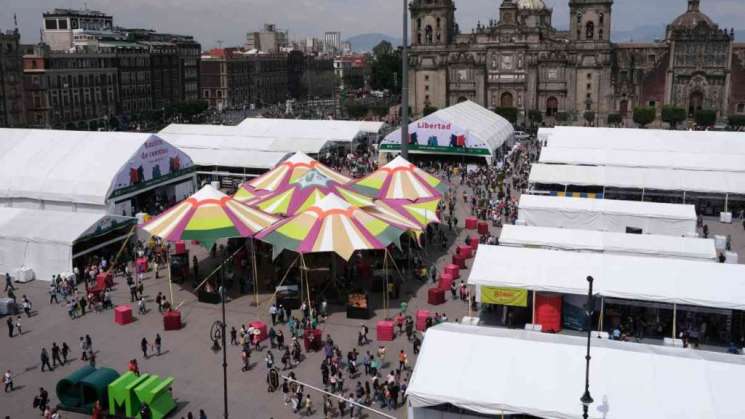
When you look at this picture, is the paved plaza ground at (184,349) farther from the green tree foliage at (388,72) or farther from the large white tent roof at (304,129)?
the green tree foliage at (388,72)

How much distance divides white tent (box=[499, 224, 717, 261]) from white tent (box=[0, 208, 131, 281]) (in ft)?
51.1

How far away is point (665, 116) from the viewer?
6712 centimetres

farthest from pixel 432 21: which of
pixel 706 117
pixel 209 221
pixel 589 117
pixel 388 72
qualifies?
pixel 209 221

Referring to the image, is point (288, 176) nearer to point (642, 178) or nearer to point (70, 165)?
point (70, 165)

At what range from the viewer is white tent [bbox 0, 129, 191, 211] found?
32.0 metres

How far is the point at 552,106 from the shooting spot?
238 ft

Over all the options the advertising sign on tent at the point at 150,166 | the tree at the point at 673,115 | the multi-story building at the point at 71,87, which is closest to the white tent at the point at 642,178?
the advertising sign on tent at the point at 150,166

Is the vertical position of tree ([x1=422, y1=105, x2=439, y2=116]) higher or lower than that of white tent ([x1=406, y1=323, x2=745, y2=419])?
higher

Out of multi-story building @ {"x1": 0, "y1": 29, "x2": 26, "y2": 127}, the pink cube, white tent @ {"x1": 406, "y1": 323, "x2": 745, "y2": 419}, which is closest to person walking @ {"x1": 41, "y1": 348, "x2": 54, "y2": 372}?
the pink cube

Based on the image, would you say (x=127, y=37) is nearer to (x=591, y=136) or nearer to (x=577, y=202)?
(x=591, y=136)

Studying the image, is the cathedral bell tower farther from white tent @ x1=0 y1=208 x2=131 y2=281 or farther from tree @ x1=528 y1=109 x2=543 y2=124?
white tent @ x1=0 y1=208 x2=131 y2=281

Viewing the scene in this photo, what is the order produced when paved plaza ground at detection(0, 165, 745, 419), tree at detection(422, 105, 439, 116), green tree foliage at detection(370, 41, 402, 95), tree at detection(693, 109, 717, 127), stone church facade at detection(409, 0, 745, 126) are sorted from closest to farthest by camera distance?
paved plaza ground at detection(0, 165, 745, 419), tree at detection(693, 109, 717, 127), stone church facade at detection(409, 0, 745, 126), tree at detection(422, 105, 439, 116), green tree foliage at detection(370, 41, 402, 95)

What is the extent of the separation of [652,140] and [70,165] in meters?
32.2

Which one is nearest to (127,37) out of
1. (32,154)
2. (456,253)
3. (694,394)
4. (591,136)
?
(32,154)
